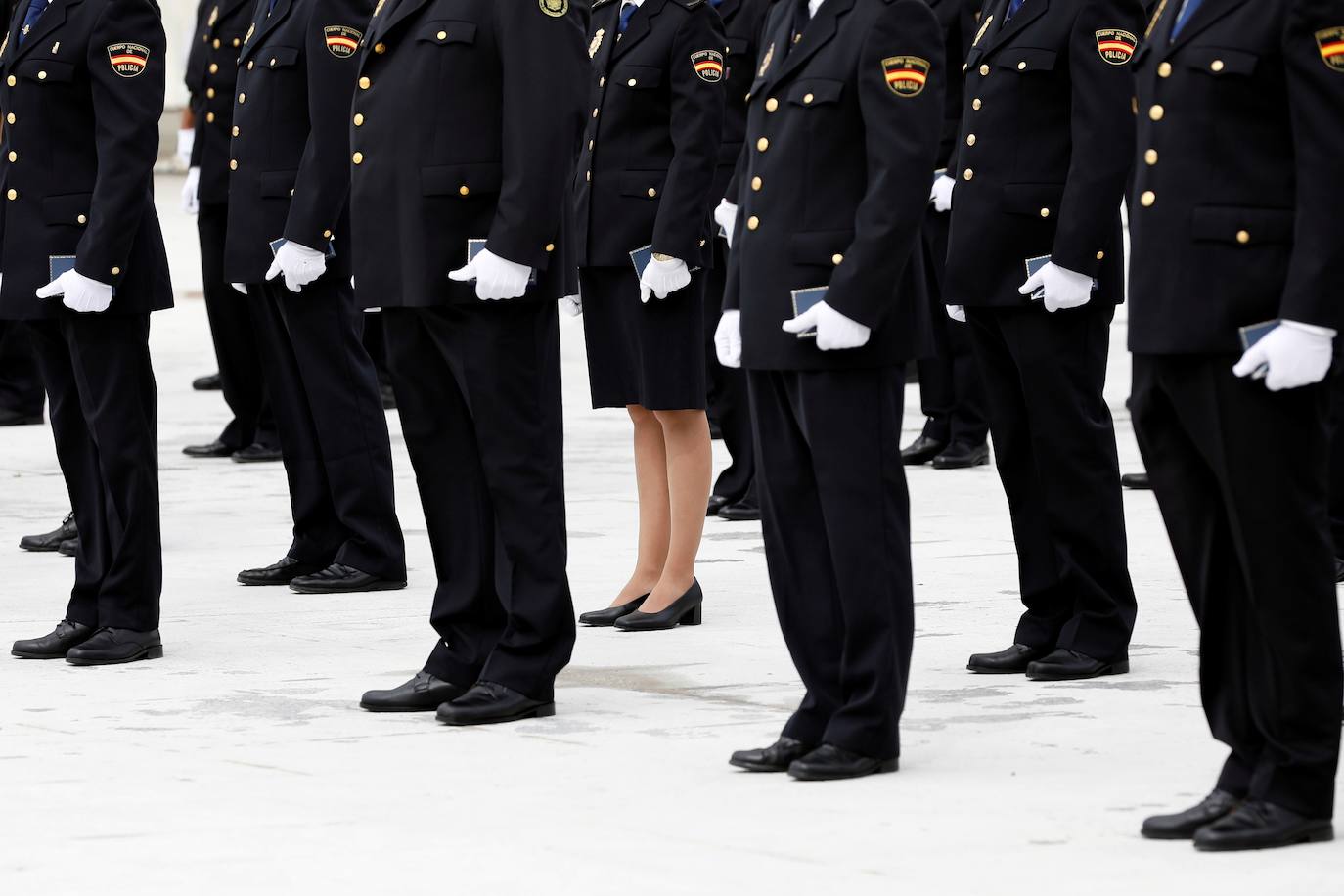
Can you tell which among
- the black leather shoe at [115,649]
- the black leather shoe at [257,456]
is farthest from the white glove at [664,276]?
the black leather shoe at [257,456]

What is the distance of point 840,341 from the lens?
4688 millimetres

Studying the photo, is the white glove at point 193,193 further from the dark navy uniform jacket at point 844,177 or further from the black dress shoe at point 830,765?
the black dress shoe at point 830,765

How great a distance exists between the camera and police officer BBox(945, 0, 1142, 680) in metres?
5.78

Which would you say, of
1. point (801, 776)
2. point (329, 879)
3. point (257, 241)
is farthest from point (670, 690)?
point (257, 241)

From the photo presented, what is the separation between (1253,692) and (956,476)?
5.44 metres

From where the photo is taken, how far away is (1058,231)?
5.73m

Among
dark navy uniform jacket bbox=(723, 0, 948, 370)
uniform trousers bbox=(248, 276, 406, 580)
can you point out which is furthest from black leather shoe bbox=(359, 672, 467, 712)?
uniform trousers bbox=(248, 276, 406, 580)

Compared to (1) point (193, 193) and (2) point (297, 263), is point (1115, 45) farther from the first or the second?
(1) point (193, 193)

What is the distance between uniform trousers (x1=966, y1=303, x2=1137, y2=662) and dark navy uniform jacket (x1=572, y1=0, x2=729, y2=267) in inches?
38.9

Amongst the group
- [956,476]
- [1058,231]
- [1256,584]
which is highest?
[1058,231]

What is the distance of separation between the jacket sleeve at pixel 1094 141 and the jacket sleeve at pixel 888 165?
1018 millimetres

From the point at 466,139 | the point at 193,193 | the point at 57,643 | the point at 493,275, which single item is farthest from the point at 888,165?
the point at 193,193

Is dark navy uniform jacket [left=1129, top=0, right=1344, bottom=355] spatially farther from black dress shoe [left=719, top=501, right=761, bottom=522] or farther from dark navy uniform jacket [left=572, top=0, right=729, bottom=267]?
black dress shoe [left=719, top=501, right=761, bottom=522]

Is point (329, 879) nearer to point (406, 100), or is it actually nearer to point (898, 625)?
point (898, 625)
